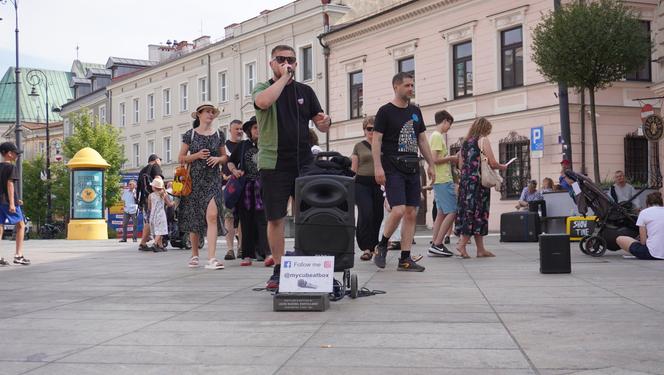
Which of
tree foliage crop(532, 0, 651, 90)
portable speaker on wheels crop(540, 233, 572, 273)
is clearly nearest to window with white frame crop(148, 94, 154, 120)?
tree foliage crop(532, 0, 651, 90)

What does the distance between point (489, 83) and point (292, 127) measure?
957 inches

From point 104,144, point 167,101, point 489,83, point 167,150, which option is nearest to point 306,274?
point 489,83

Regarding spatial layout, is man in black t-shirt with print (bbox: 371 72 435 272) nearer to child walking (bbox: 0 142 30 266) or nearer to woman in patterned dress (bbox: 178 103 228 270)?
woman in patterned dress (bbox: 178 103 228 270)

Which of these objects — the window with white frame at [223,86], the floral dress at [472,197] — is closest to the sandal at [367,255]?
the floral dress at [472,197]

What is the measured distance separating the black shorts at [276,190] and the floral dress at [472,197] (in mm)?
4466

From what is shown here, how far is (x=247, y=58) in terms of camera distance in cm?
4806

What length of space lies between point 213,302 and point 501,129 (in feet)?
79.4

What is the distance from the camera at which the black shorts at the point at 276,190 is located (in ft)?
22.7

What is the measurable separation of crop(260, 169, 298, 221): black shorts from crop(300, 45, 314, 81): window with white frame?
117 ft

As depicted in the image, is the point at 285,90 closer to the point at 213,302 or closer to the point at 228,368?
the point at 213,302

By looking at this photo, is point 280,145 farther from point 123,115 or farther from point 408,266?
point 123,115

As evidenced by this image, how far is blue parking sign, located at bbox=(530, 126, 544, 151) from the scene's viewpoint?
2581 cm

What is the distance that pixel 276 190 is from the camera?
6.93 m

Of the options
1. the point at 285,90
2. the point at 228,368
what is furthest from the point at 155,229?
the point at 228,368
